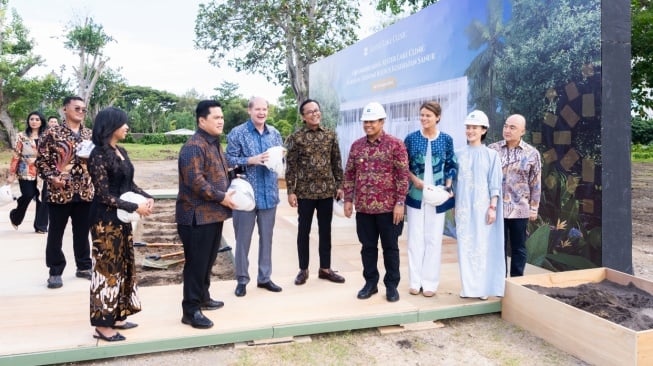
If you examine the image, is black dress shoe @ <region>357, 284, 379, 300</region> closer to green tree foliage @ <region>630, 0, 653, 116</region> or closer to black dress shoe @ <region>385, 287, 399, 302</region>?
black dress shoe @ <region>385, 287, 399, 302</region>

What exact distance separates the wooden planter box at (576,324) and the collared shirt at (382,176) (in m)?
1.05

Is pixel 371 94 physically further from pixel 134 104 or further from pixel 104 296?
pixel 134 104

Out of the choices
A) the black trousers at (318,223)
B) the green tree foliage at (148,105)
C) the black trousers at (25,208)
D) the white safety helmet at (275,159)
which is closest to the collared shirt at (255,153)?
the white safety helmet at (275,159)

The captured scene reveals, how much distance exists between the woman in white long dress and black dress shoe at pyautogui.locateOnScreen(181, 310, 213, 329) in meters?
1.87

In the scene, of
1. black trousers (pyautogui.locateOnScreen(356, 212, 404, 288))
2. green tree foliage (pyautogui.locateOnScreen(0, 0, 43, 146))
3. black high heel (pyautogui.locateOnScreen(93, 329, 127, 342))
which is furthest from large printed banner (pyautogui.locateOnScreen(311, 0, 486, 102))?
green tree foliage (pyautogui.locateOnScreen(0, 0, 43, 146))

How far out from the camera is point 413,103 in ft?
23.0

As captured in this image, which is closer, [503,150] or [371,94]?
[503,150]

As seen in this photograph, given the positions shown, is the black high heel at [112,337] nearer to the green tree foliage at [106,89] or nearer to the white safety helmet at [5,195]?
the white safety helmet at [5,195]

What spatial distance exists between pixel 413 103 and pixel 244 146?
3.74m

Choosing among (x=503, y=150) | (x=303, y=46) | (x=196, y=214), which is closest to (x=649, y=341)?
(x=503, y=150)

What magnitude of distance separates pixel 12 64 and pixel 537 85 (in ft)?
89.0

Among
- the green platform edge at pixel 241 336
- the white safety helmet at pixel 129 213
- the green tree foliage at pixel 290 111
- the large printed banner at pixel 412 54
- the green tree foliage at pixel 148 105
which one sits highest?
the green tree foliage at pixel 148 105

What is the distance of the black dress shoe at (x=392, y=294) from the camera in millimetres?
3795

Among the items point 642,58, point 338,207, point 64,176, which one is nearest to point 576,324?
point 338,207
